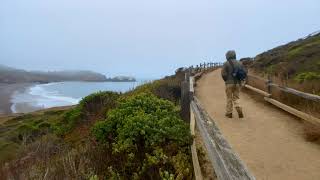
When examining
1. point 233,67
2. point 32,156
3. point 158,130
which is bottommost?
point 32,156

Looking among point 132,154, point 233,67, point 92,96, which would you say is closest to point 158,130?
point 132,154

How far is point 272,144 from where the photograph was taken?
29.0ft

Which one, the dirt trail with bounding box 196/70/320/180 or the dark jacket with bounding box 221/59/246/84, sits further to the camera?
the dark jacket with bounding box 221/59/246/84

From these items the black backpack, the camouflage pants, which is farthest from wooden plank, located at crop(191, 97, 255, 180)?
the camouflage pants

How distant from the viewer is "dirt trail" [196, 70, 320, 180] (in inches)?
272

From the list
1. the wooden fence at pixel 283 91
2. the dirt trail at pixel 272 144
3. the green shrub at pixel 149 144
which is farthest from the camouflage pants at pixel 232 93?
the green shrub at pixel 149 144

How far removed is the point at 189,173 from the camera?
6977 mm

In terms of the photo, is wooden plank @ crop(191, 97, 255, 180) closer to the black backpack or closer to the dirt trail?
the dirt trail

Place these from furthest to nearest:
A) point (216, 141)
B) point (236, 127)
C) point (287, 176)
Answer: point (236, 127), point (287, 176), point (216, 141)

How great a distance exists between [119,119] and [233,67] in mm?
4416

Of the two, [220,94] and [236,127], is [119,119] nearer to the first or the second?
[236,127]

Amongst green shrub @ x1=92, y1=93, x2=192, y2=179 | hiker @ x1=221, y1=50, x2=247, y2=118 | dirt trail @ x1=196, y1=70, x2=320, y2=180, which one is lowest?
dirt trail @ x1=196, y1=70, x2=320, y2=180

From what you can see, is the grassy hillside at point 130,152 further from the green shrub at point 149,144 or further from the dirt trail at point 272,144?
the dirt trail at point 272,144

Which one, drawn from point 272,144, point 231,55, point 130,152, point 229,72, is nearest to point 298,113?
point 229,72
